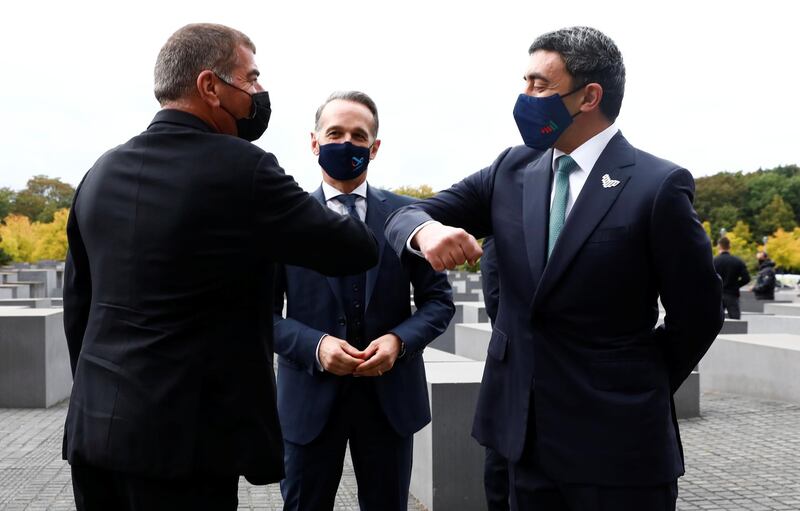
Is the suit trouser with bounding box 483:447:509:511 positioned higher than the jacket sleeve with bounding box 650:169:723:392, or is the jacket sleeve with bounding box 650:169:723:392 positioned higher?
the jacket sleeve with bounding box 650:169:723:392

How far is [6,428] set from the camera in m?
9.37

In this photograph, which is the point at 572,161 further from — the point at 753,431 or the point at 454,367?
the point at 753,431

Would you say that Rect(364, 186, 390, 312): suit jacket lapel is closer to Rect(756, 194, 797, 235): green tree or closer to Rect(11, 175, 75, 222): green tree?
Rect(756, 194, 797, 235): green tree

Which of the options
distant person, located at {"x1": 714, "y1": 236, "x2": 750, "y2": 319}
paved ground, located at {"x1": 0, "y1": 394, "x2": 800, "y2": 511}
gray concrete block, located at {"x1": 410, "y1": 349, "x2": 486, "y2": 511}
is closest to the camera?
gray concrete block, located at {"x1": 410, "y1": 349, "x2": 486, "y2": 511}

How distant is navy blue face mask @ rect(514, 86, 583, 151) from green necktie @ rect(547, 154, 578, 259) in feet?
0.27

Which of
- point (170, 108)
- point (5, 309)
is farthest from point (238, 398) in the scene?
point (5, 309)

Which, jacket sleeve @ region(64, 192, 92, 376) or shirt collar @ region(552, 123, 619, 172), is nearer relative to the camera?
jacket sleeve @ region(64, 192, 92, 376)

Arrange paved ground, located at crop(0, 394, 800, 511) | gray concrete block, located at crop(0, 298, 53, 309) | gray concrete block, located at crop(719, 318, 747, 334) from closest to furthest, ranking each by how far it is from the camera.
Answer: paved ground, located at crop(0, 394, 800, 511) < gray concrete block, located at crop(719, 318, 747, 334) < gray concrete block, located at crop(0, 298, 53, 309)

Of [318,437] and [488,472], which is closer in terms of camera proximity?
[318,437]

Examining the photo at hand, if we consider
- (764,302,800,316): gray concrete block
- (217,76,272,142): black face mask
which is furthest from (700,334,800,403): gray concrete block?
(217,76,272,142): black face mask

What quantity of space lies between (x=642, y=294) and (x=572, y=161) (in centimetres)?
53

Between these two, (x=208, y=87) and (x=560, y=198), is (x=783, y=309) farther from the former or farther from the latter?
(x=208, y=87)

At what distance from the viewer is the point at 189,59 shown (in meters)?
→ 2.71

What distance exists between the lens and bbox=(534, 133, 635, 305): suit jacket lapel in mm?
2775
